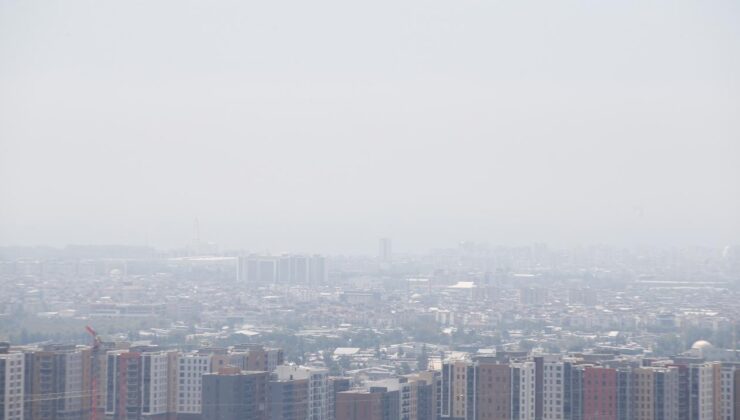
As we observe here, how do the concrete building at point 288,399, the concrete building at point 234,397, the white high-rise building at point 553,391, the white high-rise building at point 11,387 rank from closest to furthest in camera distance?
the white high-rise building at point 11,387 → the concrete building at point 234,397 → the concrete building at point 288,399 → the white high-rise building at point 553,391

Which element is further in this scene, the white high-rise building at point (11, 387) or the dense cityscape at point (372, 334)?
the dense cityscape at point (372, 334)

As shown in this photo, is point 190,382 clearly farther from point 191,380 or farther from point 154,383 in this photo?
point 154,383

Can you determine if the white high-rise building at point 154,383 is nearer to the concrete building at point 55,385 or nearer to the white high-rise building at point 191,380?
the white high-rise building at point 191,380

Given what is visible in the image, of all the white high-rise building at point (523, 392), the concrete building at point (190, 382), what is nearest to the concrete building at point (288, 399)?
the concrete building at point (190, 382)

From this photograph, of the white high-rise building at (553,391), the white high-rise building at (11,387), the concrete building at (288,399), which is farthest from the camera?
the white high-rise building at (553,391)

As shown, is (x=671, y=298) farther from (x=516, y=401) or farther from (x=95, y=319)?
(x=516, y=401)

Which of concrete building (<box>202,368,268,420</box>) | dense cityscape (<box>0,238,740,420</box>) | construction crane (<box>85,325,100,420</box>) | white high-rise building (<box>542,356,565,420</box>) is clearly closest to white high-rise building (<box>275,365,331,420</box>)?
dense cityscape (<box>0,238,740,420</box>)
